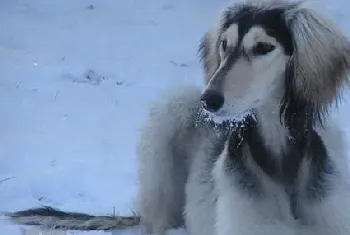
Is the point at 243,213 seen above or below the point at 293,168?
below

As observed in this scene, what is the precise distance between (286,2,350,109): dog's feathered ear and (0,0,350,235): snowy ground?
155cm

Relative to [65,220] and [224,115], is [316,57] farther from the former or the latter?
[65,220]

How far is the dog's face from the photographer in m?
3.08

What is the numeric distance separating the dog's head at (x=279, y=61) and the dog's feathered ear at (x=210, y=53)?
18 centimetres

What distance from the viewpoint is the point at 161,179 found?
4.13 metres

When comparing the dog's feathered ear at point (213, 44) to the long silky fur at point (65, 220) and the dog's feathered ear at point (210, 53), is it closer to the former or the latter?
the dog's feathered ear at point (210, 53)

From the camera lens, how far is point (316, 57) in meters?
3.28

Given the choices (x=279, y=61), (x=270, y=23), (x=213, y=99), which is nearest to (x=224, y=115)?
(x=213, y=99)

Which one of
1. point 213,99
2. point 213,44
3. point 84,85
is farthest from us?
point 84,85

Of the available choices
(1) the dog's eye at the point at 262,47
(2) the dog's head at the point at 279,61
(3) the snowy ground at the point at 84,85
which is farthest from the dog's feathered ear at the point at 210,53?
(3) the snowy ground at the point at 84,85

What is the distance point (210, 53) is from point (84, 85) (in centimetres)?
319

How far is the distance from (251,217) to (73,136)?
2.50 m

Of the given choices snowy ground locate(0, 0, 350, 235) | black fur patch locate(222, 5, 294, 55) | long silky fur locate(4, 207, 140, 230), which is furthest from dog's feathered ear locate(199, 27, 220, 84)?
snowy ground locate(0, 0, 350, 235)

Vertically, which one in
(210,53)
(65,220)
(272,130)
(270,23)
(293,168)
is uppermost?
(270,23)
